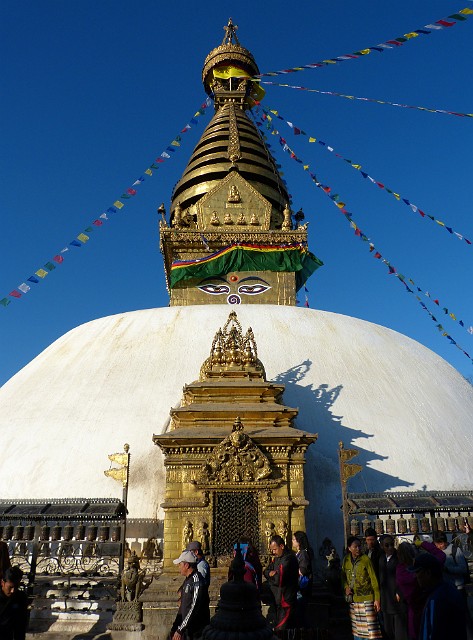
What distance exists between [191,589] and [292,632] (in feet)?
2.64

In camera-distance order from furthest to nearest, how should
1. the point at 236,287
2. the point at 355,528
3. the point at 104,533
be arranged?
the point at 236,287
the point at 355,528
the point at 104,533

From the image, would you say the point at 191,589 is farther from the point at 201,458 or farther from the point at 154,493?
the point at 154,493

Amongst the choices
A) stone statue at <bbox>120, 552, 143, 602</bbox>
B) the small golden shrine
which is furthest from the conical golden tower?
stone statue at <bbox>120, 552, 143, 602</bbox>

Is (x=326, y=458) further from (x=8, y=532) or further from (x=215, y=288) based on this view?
(x=215, y=288)

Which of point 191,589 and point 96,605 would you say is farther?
point 96,605

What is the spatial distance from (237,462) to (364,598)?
8.96 feet

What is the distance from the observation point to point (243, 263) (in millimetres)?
15305

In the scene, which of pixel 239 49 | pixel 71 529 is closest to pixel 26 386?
pixel 71 529

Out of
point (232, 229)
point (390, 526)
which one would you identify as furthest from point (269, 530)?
point (232, 229)

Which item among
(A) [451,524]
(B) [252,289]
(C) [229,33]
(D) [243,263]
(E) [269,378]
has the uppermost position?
(C) [229,33]

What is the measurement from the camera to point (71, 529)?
6383 mm

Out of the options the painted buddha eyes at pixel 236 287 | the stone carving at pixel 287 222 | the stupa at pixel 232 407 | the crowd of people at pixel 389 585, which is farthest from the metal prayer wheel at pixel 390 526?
the stone carving at pixel 287 222

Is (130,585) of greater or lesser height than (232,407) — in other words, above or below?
below

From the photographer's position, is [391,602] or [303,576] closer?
[391,602]
